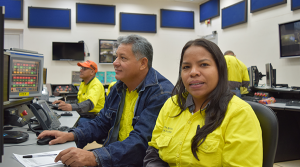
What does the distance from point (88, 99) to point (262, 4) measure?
15.4 ft

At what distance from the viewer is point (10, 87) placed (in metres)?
1.86

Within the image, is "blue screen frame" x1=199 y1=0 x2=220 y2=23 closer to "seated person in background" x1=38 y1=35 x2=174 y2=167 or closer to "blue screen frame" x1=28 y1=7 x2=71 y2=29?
"blue screen frame" x1=28 y1=7 x2=71 y2=29

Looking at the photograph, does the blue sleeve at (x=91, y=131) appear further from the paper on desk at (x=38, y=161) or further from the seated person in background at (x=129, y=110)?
the paper on desk at (x=38, y=161)

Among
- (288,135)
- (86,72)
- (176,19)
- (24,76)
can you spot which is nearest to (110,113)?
(24,76)

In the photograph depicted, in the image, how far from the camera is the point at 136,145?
129 cm

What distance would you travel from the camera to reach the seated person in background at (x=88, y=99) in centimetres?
285

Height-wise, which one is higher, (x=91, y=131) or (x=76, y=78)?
(x=76, y=78)

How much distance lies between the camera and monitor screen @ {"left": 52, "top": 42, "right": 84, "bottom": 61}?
255 inches

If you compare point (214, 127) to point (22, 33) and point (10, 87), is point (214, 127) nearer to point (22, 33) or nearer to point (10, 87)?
point (10, 87)

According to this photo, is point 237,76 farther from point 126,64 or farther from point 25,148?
point 25,148

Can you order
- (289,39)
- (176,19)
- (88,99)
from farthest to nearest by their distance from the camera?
(176,19) < (289,39) < (88,99)

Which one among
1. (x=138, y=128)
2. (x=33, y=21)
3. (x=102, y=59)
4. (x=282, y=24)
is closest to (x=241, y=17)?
(x=282, y=24)

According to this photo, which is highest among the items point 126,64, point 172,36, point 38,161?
point 172,36

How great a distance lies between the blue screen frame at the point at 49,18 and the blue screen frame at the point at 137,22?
5.49 feet
